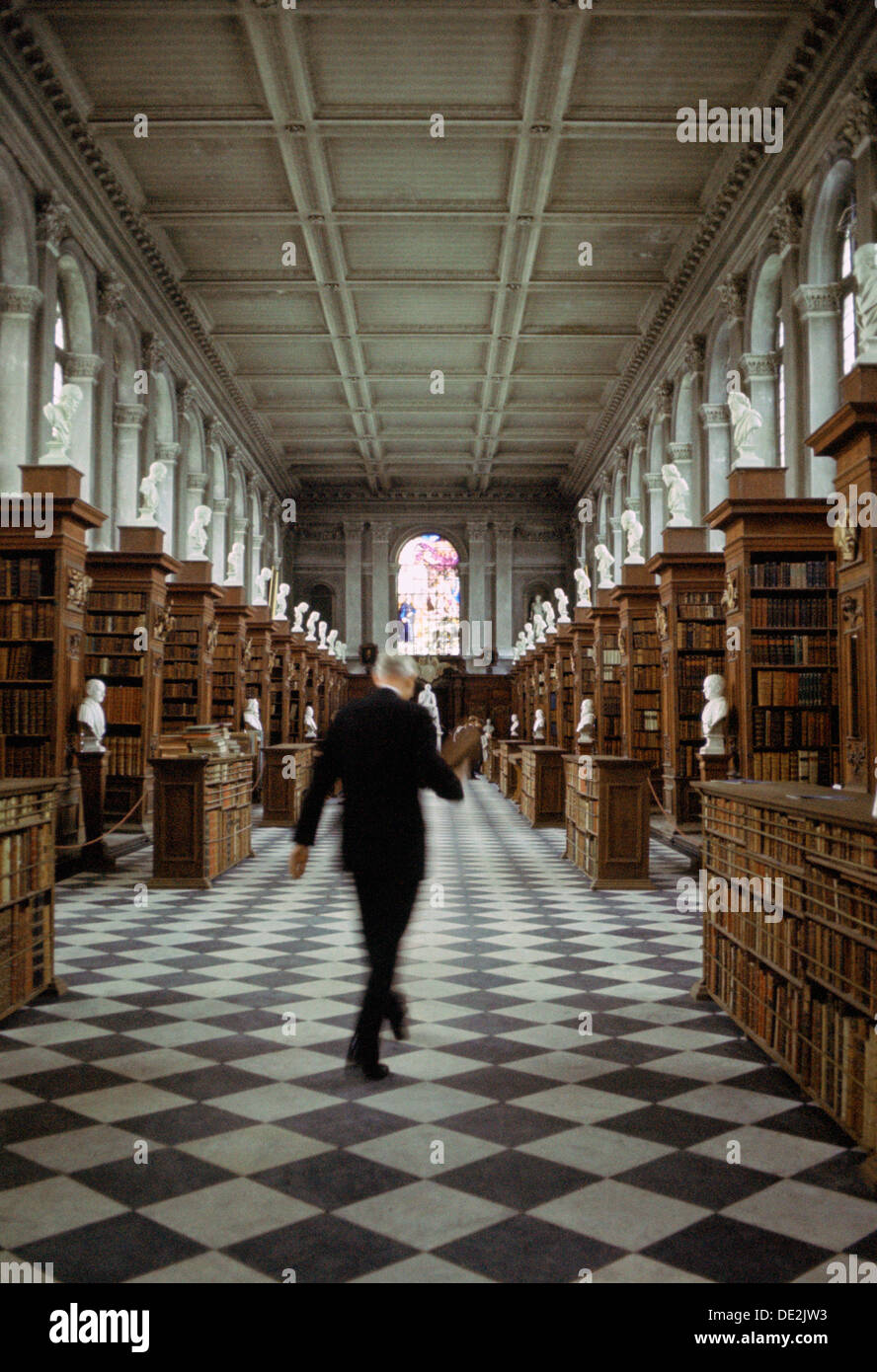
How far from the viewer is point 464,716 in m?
30.8

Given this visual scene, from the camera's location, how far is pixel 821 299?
11.9m

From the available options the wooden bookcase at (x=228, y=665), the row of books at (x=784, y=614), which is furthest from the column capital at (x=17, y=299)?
the row of books at (x=784, y=614)

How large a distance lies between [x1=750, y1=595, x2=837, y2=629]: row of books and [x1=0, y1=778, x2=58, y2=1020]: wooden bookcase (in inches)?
227

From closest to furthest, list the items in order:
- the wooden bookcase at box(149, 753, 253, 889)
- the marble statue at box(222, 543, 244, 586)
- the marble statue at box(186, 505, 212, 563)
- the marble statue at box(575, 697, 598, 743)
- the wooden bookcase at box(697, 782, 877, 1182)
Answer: the wooden bookcase at box(697, 782, 877, 1182) → the wooden bookcase at box(149, 753, 253, 889) → the marble statue at box(575, 697, 598, 743) → the marble statue at box(186, 505, 212, 563) → the marble statue at box(222, 543, 244, 586)

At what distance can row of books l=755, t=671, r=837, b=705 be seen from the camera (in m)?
8.95

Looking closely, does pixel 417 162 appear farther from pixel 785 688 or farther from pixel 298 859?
pixel 298 859

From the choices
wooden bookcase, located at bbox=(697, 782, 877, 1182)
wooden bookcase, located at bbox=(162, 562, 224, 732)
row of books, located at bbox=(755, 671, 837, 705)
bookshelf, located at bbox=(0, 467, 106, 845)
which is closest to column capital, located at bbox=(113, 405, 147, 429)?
wooden bookcase, located at bbox=(162, 562, 224, 732)

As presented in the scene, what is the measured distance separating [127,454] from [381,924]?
13.8 m

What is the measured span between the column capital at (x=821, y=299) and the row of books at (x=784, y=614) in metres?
4.58

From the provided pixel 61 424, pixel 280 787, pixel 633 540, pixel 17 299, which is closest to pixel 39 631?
pixel 61 424

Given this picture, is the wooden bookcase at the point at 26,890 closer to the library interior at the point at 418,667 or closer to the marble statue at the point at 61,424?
the library interior at the point at 418,667

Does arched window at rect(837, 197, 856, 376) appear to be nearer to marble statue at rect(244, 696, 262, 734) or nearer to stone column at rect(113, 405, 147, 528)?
marble statue at rect(244, 696, 262, 734)
